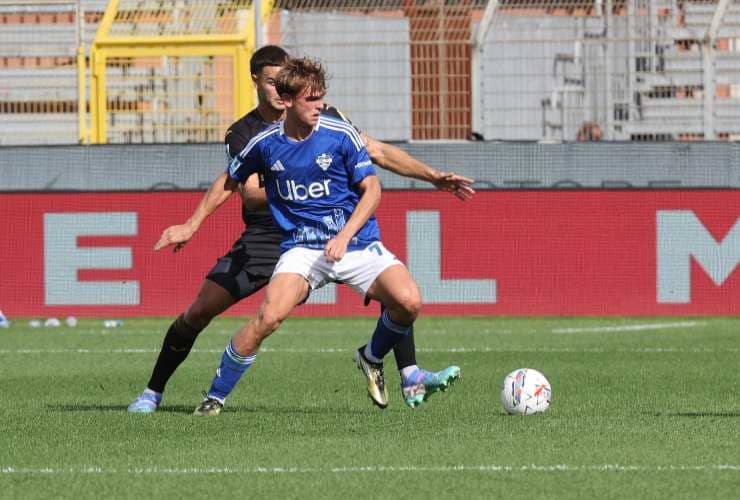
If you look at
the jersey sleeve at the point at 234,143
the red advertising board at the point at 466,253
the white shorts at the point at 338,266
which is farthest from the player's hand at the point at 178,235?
the red advertising board at the point at 466,253

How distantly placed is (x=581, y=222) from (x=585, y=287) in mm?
746

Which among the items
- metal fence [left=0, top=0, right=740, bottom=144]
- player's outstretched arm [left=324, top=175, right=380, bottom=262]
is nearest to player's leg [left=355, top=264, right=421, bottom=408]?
player's outstretched arm [left=324, top=175, right=380, bottom=262]

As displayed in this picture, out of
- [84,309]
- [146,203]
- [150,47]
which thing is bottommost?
[84,309]

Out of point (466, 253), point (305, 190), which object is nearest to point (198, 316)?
point (305, 190)

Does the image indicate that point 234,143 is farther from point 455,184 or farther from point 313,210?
point 455,184

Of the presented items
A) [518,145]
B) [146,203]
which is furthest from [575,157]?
[146,203]

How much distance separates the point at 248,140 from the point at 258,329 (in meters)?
1.32

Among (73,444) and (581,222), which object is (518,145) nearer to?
(581,222)

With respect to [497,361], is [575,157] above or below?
above

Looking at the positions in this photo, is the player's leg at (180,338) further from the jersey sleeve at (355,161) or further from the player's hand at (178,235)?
the jersey sleeve at (355,161)

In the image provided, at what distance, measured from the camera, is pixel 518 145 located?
17.5 m

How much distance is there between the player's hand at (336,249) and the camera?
304 inches

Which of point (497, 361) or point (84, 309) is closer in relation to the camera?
point (497, 361)

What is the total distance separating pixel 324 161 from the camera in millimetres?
8133
